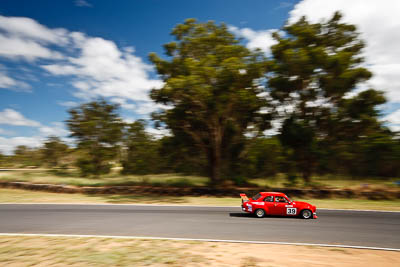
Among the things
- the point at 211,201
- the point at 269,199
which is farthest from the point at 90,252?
the point at 211,201

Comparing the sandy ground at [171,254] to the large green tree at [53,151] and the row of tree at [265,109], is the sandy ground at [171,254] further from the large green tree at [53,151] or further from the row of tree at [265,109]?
the large green tree at [53,151]

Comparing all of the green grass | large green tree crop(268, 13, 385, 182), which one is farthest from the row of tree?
the green grass

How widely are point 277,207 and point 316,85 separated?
13.3m

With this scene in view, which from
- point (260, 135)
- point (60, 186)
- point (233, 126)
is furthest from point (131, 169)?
point (260, 135)

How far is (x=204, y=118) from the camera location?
67.0ft

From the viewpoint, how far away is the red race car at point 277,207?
10633mm

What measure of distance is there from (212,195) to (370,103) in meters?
14.7

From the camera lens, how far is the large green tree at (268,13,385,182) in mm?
18641

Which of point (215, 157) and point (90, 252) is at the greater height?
point (215, 157)

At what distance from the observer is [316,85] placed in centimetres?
1983

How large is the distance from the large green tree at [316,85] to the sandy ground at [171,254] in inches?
567

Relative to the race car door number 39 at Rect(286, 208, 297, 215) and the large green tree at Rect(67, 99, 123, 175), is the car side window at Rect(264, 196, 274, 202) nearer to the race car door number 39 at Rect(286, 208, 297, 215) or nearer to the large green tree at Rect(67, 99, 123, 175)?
the race car door number 39 at Rect(286, 208, 297, 215)

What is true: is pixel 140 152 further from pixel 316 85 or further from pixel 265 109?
pixel 316 85

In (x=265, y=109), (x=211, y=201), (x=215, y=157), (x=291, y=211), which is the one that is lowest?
(x=211, y=201)
